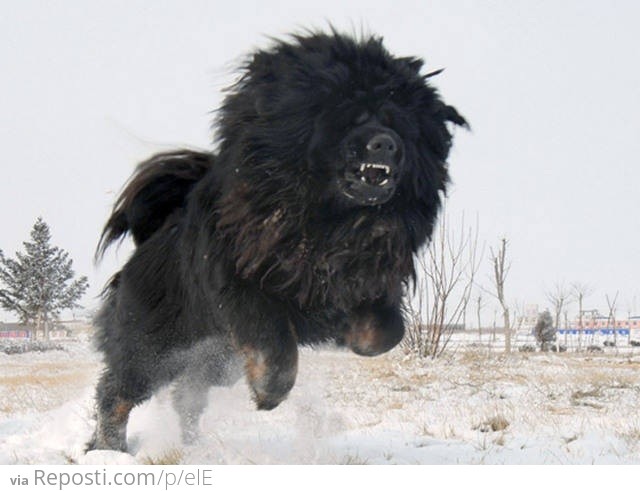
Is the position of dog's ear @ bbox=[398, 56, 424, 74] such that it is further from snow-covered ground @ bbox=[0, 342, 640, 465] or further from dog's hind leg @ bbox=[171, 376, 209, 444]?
dog's hind leg @ bbox=[171, 376, 209, 444]

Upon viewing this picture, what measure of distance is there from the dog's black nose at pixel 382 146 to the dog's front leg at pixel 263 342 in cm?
93

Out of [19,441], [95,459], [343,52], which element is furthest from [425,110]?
[19,441]

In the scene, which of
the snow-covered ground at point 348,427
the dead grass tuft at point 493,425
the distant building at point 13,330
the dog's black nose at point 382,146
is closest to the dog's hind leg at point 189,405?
the snow-covered ground at point 348,427

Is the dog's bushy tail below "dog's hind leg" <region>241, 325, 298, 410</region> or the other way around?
the other way around

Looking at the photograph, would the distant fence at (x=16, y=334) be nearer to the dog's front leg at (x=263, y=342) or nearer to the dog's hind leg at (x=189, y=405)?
the dog's hind leg at (x=189, y=405)

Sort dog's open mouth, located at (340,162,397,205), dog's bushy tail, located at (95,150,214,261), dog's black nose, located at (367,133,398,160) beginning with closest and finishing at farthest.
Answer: dog's black nose, located at (367,133,398,160) → dog's open mouth, located at (340,162,397,205) → dog's bushy tail, located at (95,150,214,261)

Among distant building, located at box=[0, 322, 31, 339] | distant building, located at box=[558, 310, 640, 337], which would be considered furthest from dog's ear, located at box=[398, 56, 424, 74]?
distant building, located at box=[558, 310, 640, 337]

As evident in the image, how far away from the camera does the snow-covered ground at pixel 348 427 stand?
4.11m

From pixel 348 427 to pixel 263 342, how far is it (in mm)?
2227

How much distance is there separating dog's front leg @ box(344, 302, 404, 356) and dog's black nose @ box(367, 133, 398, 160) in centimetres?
94

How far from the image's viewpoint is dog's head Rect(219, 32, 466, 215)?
10.8 feet

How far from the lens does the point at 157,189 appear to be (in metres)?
4.30

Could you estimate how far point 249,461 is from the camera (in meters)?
3.63
